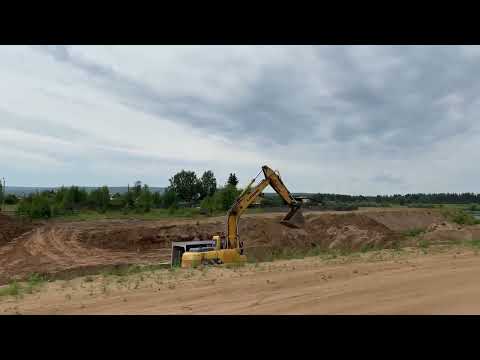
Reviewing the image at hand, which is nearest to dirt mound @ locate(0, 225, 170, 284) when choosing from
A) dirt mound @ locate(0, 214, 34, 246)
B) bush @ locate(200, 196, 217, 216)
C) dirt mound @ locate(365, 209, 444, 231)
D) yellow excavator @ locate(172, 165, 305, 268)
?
dirt mound @ locate(0, 214, 34, 246)

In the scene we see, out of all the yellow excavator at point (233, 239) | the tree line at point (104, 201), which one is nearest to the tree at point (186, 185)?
the tree line at point (104, 201)

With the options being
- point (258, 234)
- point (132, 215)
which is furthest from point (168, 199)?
point (258, 234)

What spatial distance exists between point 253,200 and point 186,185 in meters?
68.3

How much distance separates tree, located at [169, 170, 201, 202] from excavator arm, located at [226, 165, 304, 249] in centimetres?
6758

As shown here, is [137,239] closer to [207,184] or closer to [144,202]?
[144,202]

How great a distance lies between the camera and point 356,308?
5.44 metres

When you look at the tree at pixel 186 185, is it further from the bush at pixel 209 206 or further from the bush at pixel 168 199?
the bush at pixel 209 206

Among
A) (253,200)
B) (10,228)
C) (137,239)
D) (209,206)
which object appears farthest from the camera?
(209,206)

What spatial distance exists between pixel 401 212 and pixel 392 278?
4252cm

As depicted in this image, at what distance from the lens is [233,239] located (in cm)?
1489

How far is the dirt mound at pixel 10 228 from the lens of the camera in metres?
29.2

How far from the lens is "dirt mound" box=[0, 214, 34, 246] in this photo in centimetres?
2922
